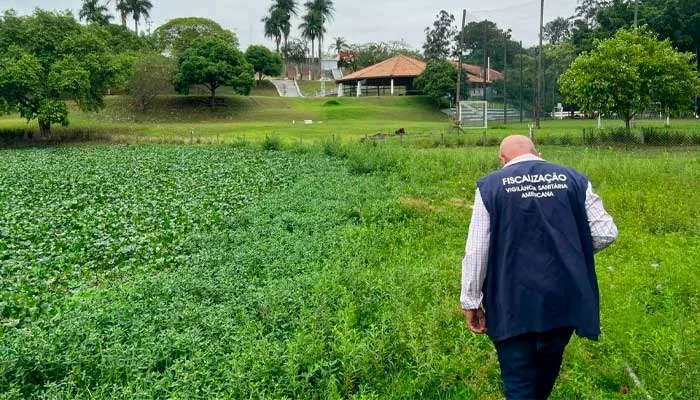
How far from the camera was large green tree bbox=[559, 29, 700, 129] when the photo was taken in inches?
813

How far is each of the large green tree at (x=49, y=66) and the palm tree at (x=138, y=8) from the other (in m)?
38.3

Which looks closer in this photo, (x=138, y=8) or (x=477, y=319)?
(x=477, y=319)

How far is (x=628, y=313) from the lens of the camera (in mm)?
4559

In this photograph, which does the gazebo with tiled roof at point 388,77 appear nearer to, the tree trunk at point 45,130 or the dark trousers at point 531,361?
the tree trunk at point 45,130

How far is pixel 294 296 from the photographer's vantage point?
4578 millimetres

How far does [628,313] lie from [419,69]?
161 ft

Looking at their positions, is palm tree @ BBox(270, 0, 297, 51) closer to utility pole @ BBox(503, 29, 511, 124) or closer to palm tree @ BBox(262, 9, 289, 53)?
palm tree @ BBox(262, 9, 289, 53)

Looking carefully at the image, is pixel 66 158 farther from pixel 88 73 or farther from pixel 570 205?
pixel 570 205

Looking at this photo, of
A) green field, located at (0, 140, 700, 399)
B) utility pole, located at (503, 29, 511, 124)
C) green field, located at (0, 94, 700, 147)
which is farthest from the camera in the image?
utility pole, located at (503, 29, 511, 124)

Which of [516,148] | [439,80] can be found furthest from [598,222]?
[439,80]

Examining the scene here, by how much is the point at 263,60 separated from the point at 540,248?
176 feet

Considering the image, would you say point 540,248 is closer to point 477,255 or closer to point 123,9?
point 477,255

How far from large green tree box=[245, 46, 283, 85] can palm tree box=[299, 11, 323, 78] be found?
51.5 ft

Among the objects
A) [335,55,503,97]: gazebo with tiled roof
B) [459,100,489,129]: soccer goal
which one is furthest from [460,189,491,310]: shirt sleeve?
[335,55,503,97]: gazebo with tiled roof
